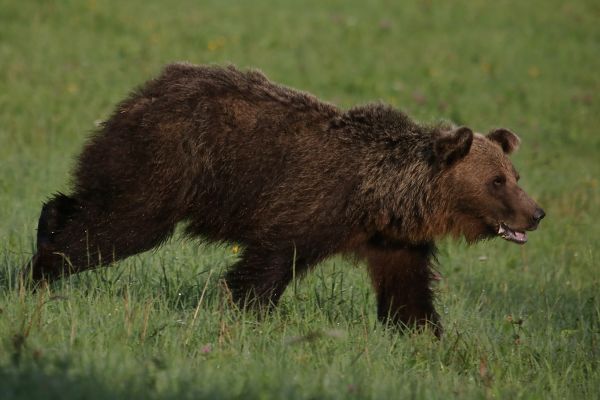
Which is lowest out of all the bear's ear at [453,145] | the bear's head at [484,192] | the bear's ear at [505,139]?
the bear's head at [484,192]

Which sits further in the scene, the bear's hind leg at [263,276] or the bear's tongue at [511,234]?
the bear's tongue at [511,234]

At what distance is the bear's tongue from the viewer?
742 centimetres

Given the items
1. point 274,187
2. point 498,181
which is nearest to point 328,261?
point 274,187

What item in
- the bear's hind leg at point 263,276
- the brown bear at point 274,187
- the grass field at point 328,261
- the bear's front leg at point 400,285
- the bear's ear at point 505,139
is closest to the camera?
the grass field at point 328,261

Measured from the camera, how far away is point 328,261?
8922 mm

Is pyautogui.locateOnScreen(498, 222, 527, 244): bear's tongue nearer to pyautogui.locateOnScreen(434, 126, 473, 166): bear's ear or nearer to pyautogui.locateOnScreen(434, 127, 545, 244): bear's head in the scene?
pyautogui.locateOnScreen(434, 127, 545, 244): bear's head

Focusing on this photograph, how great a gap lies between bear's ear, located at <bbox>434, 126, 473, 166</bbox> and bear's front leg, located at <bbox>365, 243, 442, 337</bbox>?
2.39 feet

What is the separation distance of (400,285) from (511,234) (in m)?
0.88

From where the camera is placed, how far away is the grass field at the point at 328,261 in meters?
5.29

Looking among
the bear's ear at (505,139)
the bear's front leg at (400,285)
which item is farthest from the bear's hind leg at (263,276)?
the bear's ear at (505,139)

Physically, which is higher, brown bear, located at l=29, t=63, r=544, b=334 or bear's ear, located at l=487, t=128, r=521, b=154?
bear's ear, located at l=487, t=128, r=521, b=154

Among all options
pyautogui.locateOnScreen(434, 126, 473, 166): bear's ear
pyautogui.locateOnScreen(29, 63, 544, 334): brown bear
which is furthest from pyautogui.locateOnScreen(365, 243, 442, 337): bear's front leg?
pyautogui.locateOnScreen(434, 126, 473, 166): bear's ear

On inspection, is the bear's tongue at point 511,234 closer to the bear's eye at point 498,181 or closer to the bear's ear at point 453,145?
the bear's eye at point 498,181

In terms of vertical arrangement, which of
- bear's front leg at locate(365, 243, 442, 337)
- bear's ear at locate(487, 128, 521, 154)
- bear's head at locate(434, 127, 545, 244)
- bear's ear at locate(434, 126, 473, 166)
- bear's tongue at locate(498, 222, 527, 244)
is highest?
bear's ear at locate(487, 128, 521, 154)
